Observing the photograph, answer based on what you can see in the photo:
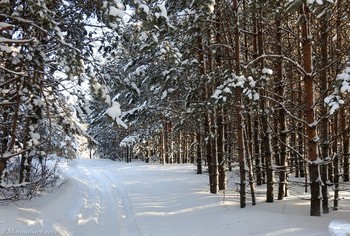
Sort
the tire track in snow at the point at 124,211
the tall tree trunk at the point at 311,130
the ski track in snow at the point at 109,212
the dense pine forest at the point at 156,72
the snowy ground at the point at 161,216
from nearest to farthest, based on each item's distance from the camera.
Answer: the dense pine forest at the point at 156,72
the snowy ground at the point at 161,216
the tall tree trunk at the point at 311,130
the tire track in snow at the point at 124,211
the ski track in snow at the point at 109,212

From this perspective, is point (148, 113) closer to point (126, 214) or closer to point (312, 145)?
point (126, 214)

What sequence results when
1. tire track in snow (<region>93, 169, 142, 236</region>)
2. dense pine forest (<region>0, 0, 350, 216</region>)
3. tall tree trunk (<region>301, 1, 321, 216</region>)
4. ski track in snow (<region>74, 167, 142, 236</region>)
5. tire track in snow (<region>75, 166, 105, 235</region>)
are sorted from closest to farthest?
1. dense pine forest (<region>0, 0, 350, 216</region>)
2. tall tree trunk (<region>301, 1, 321, 216</region>)
3. tire track in snow (<region>93, 169, 142, 236</region>)
4. ski track in snow (<region>74, 167, 142, 236</region>)
5. tire track in snow (<region>75, 166, 105, 235</region>)

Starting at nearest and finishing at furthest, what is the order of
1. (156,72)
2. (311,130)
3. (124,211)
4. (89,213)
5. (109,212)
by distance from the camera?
1. (311,130)
2. (89,213)
3. (109,212)
4. (124,211)
5. (156,72)

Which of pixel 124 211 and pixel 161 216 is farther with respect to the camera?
pixel 124 211

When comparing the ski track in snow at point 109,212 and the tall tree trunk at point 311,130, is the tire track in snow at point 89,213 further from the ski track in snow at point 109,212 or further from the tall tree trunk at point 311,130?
the tall tree trunk at point 311,130

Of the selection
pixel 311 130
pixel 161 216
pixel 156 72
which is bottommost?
pixel 161 216

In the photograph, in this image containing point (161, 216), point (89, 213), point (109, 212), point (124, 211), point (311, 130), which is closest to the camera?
point (311, 130)

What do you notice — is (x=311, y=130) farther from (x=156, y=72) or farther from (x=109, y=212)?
(x=156, y=72)

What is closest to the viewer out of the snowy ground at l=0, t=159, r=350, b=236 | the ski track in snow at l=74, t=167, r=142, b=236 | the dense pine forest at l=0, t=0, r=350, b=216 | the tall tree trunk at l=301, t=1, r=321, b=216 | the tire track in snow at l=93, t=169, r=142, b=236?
the dense pine forest at l=0, t=0, r=350, b=216

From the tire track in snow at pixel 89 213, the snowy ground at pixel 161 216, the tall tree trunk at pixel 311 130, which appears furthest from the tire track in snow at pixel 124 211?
the tall tree trunk at pixel 311 130

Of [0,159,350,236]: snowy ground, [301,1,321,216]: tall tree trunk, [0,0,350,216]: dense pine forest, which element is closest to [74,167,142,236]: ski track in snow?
[0,159,350,236]: snowy ground

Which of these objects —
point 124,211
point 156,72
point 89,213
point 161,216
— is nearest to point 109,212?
point 124,211

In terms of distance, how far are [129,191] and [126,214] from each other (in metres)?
4.93

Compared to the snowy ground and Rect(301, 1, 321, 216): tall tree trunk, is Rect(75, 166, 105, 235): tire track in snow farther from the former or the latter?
Rect(301, 1, 321, 216): tall tree trunk
